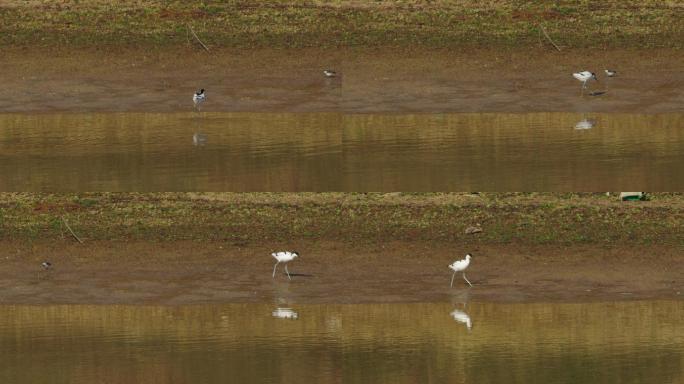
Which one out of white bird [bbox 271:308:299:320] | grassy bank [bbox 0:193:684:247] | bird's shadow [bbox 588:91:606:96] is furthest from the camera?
bird's shadow [bbox 588:91:606:96]

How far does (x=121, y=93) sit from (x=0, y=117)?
9.79 ft

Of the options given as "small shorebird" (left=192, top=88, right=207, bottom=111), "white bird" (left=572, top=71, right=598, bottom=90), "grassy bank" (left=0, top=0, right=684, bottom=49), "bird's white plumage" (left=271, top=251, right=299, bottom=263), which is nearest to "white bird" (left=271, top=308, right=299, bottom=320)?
"bird's white plumage" (left=271, top=251, right=299, bottom=263)

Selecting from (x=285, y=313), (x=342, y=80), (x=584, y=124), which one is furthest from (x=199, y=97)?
(x=285, y=313)

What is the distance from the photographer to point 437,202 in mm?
33188

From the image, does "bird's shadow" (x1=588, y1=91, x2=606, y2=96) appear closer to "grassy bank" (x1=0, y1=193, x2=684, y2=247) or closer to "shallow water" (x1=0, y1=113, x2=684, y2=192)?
"shallow water" (x1=0, y1=113, x2=684, y2=192)

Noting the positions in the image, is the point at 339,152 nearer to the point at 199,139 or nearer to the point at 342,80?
the point at 199,139

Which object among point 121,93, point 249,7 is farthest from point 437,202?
point 249,7

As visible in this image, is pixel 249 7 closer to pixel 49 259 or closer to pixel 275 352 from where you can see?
pixel 49 259

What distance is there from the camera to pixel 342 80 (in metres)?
41.2

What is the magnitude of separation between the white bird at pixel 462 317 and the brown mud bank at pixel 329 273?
0.90 meters

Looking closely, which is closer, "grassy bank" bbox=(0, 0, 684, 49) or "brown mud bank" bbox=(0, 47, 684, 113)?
"brown mud bank" bbox=(0, 47, 684, 113)

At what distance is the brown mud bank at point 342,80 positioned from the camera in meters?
39.6

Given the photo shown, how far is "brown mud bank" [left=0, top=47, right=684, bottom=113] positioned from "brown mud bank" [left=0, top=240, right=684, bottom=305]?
8188 millimetres

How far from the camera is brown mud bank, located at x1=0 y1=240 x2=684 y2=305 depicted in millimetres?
29344
